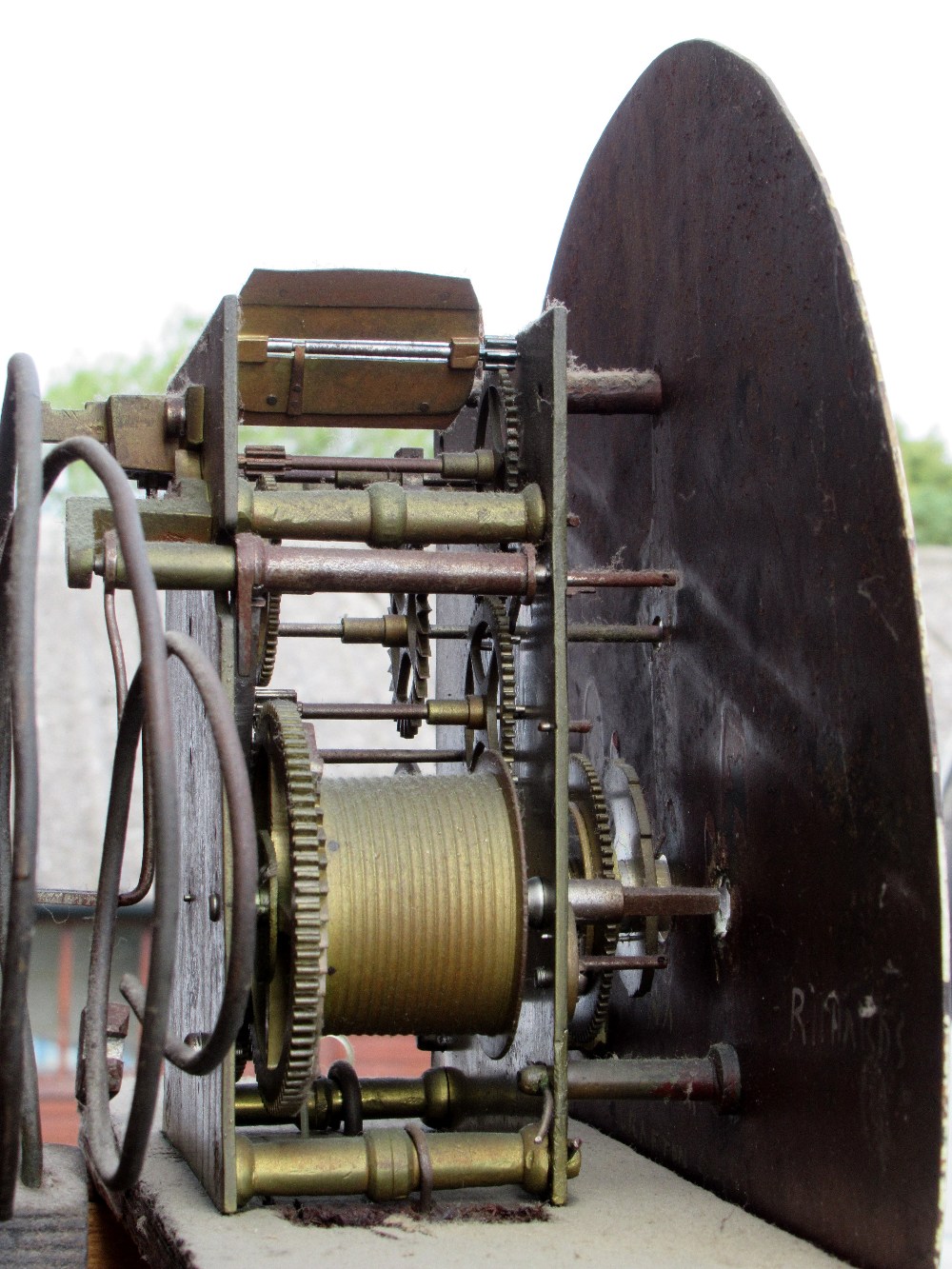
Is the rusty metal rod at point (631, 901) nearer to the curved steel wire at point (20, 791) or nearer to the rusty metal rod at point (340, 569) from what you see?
the rusty metal rod at point (340, 569)

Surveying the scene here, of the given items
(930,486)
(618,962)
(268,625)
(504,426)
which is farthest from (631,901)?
(930,486)

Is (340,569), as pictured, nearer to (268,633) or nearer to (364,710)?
(268,633)

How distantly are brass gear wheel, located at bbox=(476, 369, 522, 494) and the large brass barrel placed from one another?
2.27 ft

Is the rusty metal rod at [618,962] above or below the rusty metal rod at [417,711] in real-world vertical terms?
below

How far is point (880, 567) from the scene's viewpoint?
2215mm

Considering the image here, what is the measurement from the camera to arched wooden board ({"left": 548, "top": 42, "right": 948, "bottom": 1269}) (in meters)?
2.16

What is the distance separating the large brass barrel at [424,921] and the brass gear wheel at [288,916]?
3.2 inches

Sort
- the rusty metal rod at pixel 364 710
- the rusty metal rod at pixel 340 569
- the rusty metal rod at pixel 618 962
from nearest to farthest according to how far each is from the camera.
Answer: the rusty metal rod at pixel 340 569 < the rusty metal rod at pixel 618 962 < the rusty metal rod at pixel 364 710

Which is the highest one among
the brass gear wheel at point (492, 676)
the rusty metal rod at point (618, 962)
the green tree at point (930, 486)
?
the brass gear wheel at point (492, 676)

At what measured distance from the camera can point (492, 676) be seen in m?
3.23

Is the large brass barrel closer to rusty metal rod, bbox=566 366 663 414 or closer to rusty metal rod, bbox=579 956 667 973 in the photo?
rusty metal rod, bbox=579 956 667 973

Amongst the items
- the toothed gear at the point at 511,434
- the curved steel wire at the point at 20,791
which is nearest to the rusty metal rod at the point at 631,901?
the toothed gear at the point at 511,434

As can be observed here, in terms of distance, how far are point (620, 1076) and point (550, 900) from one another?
0.35 metres

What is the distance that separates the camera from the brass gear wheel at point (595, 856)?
3006 mm
